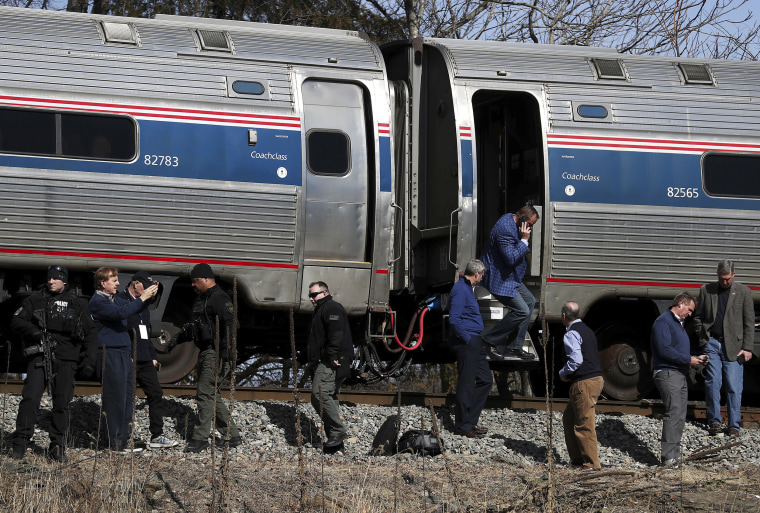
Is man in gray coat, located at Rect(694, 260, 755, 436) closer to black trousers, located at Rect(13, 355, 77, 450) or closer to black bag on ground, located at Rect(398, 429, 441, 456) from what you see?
black bag on ground, located at Rect(398, 429, 441, 456)

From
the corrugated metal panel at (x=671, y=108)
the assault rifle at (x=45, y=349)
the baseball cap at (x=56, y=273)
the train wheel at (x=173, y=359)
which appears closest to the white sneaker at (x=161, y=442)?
the assault rifle at (x=45, y=349)

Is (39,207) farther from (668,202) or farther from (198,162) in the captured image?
(668,202)

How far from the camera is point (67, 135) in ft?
31.0

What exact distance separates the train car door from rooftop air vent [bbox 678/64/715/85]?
3.76m

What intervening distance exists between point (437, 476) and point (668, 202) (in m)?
4.95

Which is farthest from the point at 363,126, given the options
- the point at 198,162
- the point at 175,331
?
the point at 175,331

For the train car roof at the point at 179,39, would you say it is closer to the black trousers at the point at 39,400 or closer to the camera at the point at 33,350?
the camera at the point at 33,350

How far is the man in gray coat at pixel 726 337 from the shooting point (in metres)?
9.82

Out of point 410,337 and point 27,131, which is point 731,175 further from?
point 27,131

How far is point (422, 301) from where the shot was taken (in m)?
11.0

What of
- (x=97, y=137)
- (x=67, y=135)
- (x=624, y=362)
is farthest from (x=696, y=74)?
(x=67, y=135)

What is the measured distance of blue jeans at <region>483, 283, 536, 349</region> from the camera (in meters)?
10.1

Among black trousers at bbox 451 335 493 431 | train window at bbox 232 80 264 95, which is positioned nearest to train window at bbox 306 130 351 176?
train window at bbox 232 80 264 95

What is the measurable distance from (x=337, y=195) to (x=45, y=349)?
146 inches
